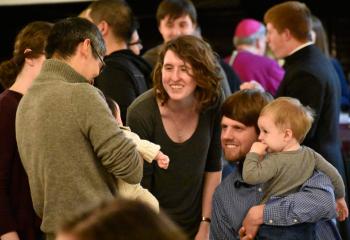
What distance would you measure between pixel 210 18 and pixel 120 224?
5.21m

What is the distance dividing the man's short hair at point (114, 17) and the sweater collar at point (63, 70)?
125 centimetres

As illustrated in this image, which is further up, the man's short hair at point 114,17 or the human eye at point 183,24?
the man's short hair at point 114,17

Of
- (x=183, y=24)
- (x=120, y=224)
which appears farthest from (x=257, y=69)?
(x=120, y=224)

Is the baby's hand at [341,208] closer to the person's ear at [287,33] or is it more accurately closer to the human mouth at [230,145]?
the human mouth at [230,145]

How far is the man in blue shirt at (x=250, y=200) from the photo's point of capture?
240cm

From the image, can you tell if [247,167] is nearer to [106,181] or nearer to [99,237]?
[106,181]

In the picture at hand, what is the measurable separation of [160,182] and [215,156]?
28cm

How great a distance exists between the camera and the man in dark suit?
3.34 m

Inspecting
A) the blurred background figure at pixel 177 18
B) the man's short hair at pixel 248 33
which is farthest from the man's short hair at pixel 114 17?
the man's short hair at pixel 248 33

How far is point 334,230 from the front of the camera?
2.56 metres

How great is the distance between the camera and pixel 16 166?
2488 mm

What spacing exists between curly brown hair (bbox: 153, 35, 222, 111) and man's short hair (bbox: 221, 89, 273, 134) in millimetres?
123

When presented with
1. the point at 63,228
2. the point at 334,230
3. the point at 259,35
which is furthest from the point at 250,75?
the point at 63,228

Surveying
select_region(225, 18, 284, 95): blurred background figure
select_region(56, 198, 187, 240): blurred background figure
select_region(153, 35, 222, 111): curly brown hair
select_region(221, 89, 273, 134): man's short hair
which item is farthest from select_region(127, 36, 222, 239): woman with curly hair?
select_region(225, 18, 284, 95): blurred background figure
